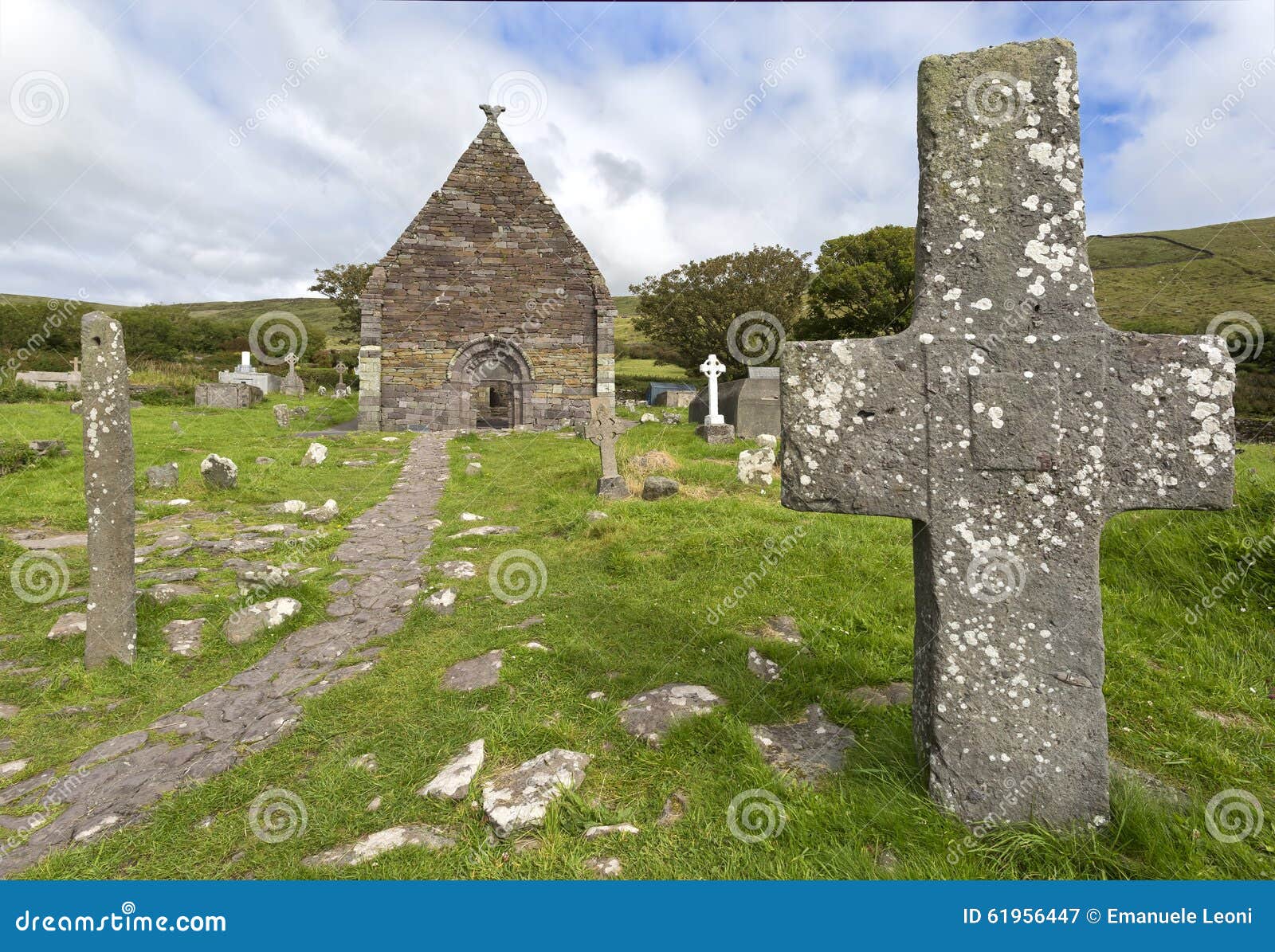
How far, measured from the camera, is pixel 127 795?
2852 mm

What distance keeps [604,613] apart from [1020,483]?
299cm

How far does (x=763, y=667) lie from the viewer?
3.53 meters

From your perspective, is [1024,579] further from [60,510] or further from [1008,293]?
[60,510]

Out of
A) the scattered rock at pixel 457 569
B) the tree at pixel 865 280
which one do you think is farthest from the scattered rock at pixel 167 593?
the tree at pixel 865 280

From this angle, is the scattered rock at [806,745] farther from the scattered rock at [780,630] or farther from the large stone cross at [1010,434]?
the scattered rock at [780,630]

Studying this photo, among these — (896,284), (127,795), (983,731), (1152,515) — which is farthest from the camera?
(896,284)

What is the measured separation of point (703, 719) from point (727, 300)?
125 ft

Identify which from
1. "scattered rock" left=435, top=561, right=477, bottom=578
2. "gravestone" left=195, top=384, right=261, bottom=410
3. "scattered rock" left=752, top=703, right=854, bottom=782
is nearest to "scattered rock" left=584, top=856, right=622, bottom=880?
"scattered rock" left=752, top=703, right=854, bottom=782

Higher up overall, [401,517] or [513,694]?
[401,517]

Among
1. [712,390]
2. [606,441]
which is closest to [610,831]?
[606,441]

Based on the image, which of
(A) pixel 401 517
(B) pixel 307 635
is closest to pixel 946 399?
(B) pixel 307 635

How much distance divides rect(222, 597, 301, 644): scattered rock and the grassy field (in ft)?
0.52

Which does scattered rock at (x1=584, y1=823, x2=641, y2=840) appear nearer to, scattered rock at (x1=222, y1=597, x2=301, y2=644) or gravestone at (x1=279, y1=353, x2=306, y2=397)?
scattered rock at (x1=222, y1=597, x2=301, y2=644)

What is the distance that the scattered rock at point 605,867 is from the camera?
2150 millimetres
